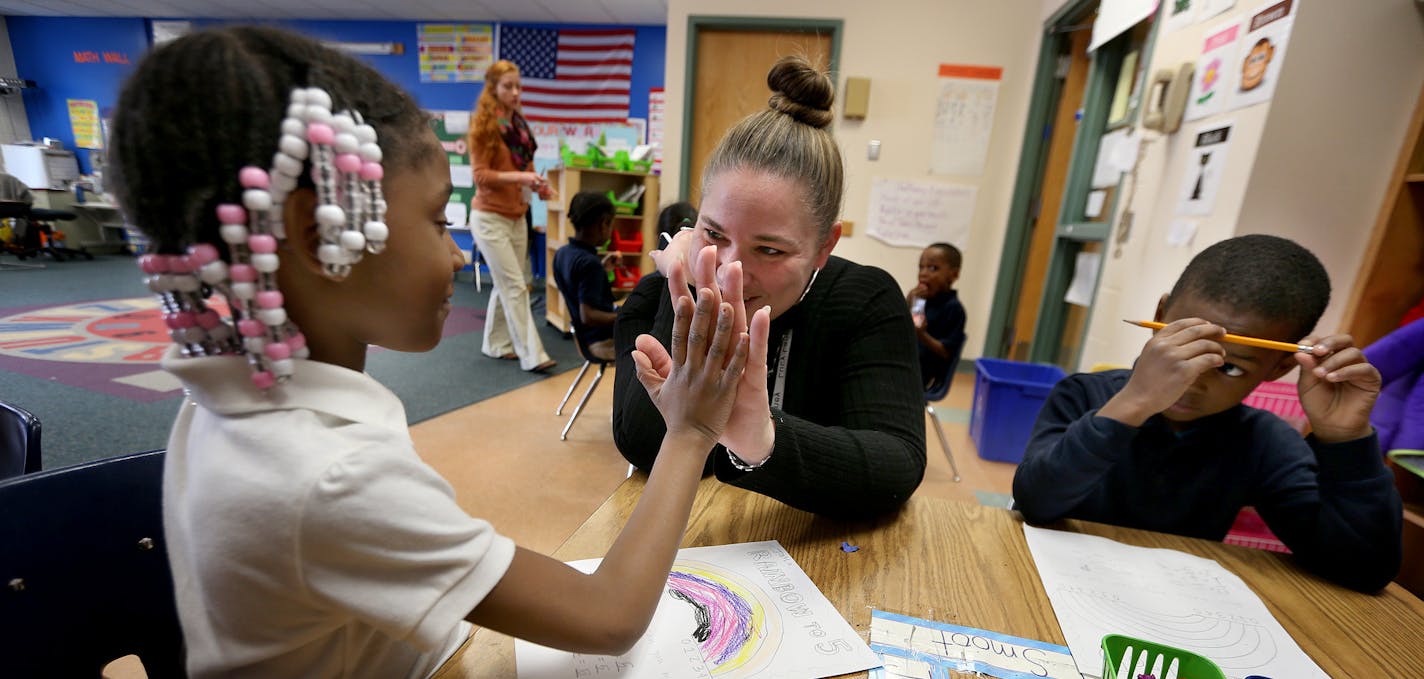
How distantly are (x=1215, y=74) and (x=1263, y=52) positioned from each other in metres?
0.20

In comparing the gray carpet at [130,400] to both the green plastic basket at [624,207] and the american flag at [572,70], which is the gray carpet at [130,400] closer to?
the green plastic basket at [624,207]

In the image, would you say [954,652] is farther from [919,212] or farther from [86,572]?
[919,212]

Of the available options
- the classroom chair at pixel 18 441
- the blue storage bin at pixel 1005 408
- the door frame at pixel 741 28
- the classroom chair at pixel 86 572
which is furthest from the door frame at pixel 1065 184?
the classroom chair at pixel 18 441

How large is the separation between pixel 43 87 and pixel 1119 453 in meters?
12.6

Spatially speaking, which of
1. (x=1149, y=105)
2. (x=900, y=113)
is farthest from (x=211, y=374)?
(x=900, y=113)

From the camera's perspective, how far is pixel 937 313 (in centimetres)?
275

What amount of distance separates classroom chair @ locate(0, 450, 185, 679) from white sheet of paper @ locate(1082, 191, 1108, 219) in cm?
336

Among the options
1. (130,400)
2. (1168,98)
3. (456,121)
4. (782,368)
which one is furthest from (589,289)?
(456,121)

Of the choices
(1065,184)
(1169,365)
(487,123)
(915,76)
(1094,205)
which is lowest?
(1169,365)

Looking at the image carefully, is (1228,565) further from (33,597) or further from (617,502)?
(33,597)

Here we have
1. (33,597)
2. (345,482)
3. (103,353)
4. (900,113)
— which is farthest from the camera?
(900,113)

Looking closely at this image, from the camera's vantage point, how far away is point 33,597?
578mm

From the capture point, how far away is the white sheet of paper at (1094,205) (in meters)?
2.75

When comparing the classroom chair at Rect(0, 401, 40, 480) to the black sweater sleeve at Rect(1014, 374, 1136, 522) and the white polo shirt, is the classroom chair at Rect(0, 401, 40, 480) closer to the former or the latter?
the white polo shirt
